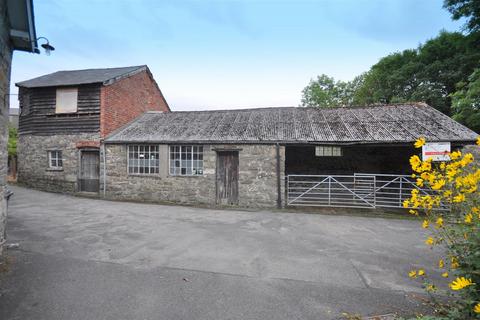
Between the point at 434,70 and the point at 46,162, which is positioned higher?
the point at 434,70

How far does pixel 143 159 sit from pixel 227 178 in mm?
4183

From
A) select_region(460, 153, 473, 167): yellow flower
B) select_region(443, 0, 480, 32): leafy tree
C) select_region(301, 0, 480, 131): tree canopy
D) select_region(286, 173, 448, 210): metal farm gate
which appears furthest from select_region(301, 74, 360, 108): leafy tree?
select_region(460, 153, 473, 167): yellow flower

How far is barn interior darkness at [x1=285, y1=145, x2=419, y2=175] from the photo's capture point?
13023mm

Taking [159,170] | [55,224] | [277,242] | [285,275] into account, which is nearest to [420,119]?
[277,242]

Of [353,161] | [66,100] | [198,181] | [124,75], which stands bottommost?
[198,181]

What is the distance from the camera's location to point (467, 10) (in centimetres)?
1314

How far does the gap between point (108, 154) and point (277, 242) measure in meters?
9.52

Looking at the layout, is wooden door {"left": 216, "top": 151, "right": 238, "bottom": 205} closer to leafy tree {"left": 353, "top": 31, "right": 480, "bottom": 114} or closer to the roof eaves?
the roof eaves

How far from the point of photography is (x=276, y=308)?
3148 mm

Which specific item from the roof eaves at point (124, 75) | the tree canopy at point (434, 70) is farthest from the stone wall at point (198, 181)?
the tree canopy at point (434, 70)

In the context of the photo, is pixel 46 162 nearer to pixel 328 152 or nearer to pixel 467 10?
pixel 328 152

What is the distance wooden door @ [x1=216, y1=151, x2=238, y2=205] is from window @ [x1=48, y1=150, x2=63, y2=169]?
28.3 feet

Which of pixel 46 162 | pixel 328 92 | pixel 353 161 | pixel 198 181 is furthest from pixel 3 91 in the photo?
pixel 328 92

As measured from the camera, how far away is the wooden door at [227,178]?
10453 millimetres
